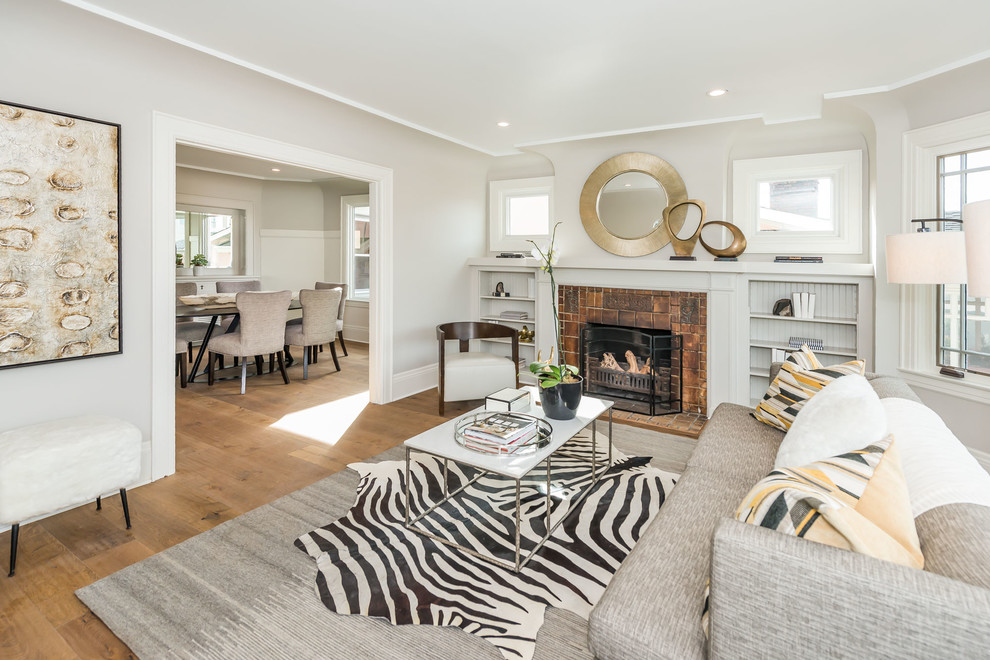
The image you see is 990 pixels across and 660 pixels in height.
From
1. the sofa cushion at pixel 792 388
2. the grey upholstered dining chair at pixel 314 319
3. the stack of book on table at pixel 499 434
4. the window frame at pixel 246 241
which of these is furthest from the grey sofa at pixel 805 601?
the window frame at pixel 246 241

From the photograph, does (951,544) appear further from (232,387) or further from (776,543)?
(232,387)

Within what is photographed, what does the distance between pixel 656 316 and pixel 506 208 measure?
7.13ft

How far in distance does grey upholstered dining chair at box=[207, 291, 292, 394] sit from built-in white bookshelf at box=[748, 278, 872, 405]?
4381 mm

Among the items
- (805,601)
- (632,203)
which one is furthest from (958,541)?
(632,203)

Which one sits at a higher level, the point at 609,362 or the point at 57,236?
the point at 57,236

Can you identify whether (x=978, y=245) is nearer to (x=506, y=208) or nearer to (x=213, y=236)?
(x=506, y=208)

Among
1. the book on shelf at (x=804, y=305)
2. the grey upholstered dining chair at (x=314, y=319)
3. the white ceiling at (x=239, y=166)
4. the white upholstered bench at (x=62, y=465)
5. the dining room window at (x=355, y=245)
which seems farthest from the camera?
the dining room window at (x=355, y=245)

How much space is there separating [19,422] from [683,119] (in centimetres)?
463

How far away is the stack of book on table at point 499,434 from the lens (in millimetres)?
Answer: 2336

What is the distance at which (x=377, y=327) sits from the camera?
15.3 ft

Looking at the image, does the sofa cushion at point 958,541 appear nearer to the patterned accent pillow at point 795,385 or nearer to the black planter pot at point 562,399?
the patterned accent pillow at point 795,385

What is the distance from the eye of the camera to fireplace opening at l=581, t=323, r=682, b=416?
4.56 metres

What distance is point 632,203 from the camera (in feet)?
15.6

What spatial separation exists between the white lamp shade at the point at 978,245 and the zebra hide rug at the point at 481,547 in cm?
162
